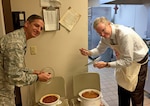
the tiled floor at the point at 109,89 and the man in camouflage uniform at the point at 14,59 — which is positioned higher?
the man in camouflage uniform at the point at 14,59

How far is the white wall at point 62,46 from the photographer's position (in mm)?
1866

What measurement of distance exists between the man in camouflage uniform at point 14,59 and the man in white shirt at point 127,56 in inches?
25.6

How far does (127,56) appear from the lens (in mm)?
1592

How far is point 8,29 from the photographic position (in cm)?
188

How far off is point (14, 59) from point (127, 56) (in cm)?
103

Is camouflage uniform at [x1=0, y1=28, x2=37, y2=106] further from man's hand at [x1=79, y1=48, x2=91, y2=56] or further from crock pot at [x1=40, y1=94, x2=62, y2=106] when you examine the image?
man's hand at [x1=79, y1=48, x2=91, y2=56]

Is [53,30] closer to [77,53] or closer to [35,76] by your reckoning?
[77,53]

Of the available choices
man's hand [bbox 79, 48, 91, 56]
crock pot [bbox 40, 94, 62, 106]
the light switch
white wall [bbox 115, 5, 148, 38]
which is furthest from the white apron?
white wall [bbox 115, 5, 148, 38]

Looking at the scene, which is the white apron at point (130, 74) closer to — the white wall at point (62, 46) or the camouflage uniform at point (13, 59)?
the white wall at point (62, 46)

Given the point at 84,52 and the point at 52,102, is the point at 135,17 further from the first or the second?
the point at 52,102

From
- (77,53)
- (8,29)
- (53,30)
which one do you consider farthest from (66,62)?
(8,29)

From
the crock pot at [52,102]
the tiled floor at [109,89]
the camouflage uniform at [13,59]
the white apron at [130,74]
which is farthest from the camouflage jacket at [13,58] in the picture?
the tiled floor at [109,89]

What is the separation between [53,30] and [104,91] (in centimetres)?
157

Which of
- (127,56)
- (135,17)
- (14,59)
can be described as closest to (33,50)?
(14,59)
